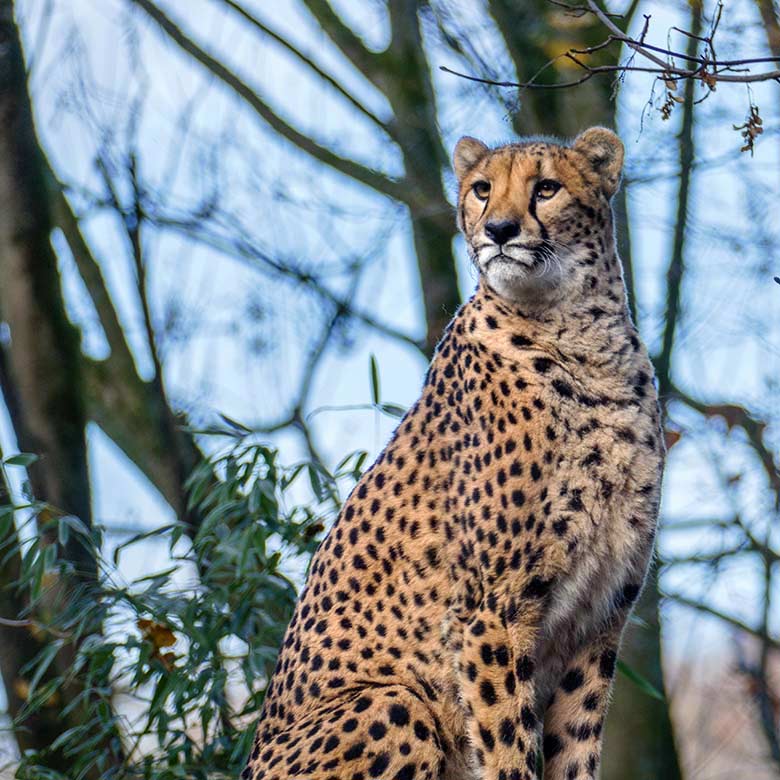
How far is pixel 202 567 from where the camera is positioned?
6324mm

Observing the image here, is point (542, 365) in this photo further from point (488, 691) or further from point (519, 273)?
point (488, 691)

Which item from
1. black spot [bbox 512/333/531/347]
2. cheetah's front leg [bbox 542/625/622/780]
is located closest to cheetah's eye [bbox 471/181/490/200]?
black spot [bbox 512/333/531/347]

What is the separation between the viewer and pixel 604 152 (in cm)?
494

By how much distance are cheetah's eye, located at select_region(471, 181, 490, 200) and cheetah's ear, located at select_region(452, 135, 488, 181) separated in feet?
0.48

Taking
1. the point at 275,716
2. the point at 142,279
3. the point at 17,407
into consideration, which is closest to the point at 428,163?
the point at 142,279

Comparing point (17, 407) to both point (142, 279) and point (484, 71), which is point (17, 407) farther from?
point (484, 71)

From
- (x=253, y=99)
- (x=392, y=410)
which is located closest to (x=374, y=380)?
(x=392, y=410)

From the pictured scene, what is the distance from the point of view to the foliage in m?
5.66

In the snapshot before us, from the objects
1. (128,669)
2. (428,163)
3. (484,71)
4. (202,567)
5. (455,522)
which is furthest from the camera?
(428,163)

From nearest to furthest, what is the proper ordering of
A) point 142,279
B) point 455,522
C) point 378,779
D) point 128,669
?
point 378,779 < point 455,522 < point 128,669 < point 142,279

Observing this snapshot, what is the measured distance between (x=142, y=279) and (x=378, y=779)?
3.74 m

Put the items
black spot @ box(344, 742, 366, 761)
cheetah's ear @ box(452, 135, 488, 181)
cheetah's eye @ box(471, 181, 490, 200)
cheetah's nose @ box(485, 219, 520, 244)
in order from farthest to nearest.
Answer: cheetah's ear @ box(452, 135, 488, 181), cheetah's eye @ box(471, 181, 490, 200), cheetah's nose @ box(485, 219, 520, 244), black spot @ box(344, 742, 366, 761)

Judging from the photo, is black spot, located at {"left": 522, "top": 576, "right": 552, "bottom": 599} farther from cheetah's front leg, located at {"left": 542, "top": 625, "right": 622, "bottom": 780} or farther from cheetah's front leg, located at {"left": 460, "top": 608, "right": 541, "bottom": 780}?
cheetah's front leg, located at {"left": 542, "top": 625, "right": 622, "bottom": 780}

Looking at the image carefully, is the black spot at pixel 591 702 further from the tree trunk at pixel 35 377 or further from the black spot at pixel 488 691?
the tree trunk at pixel 35 377
